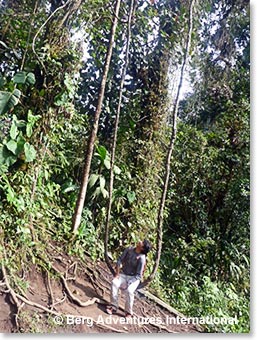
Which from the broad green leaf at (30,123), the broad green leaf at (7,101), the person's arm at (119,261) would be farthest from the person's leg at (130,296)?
the broad green leaf at (7,101)

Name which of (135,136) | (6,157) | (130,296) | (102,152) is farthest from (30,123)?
(130,296)

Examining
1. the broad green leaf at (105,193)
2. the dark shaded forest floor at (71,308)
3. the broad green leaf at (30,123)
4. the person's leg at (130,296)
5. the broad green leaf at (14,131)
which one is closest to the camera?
the dark shaded forest floor at (71,308)

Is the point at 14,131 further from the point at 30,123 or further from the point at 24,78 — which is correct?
the point at 24,78

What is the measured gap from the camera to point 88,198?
2580 mm

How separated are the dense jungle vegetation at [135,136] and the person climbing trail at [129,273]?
0.29 feet

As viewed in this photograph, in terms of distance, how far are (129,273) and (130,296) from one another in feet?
0.43

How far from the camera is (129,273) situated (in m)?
2.30

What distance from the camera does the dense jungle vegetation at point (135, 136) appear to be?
243 cm

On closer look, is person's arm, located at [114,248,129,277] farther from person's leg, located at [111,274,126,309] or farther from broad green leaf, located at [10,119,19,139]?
broad green leaf, located at [10,119,19,139]

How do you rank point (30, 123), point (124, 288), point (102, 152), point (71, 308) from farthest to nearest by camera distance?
point (102, 152) < point (30, 123) < point (124, 288) < point (71, 308)

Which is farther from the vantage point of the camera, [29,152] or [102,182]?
[102,182]

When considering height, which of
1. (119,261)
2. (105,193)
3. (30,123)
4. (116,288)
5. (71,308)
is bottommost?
(71,308)

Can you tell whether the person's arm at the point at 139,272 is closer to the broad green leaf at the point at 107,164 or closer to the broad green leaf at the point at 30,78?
the broad green leaf at the point at 107,164

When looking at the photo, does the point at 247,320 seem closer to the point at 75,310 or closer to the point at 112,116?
the point at 75,310
